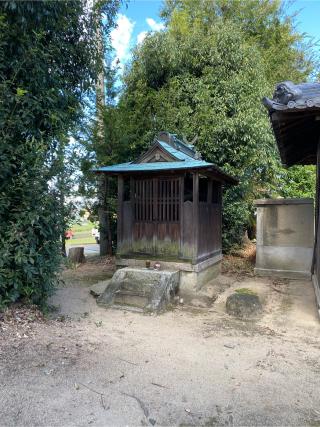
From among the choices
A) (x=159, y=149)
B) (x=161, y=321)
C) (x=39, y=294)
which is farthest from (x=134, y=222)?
(x=39, y=294)

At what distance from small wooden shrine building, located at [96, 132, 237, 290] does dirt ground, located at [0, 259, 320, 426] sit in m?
1.67

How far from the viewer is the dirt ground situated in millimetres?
2633

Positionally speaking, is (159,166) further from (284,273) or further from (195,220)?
(284,273)

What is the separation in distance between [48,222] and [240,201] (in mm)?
7630

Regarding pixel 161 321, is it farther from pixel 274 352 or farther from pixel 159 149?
pixel 159 149

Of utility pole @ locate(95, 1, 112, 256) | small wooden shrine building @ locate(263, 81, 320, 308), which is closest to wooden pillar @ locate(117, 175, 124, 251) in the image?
utility pole @ locate(95, 1, 112, 256)

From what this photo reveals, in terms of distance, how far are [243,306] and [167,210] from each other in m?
2.60

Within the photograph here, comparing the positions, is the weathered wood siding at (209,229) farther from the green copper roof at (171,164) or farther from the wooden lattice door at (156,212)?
the green copper roof at (171,164)

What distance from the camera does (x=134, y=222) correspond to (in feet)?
25.0

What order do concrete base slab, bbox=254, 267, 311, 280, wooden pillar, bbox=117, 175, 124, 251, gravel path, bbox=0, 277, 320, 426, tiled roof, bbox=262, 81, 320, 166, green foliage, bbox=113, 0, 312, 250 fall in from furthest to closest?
green foliage, bbox=113, 0, 312, 250 < concrete base slab, bbox=254, 267, 311, 280 < wooden pillar, bbox=117, 175, 124, 251 < tiled roof, bbox=262, 81, 320, 166 < gravel path, bbox=0, 277, 320, 426

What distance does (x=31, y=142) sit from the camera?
4.16 metres

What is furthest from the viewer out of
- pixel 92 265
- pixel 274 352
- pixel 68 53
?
pixel 92 265

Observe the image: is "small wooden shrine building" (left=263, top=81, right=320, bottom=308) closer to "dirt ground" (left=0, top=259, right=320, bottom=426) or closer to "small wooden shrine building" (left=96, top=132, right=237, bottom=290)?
"small wooden shrine building" (left=96, top=132, right=237, bottom=290)

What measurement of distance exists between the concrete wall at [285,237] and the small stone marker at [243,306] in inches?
124
